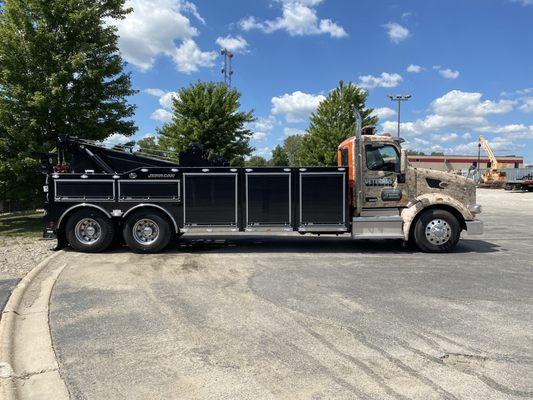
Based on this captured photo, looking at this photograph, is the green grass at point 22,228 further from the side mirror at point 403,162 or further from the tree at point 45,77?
the side mirror at point 403,162

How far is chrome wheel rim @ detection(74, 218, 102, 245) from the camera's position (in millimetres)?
9641

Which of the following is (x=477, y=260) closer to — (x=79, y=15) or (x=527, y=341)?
(x=527, y=341)

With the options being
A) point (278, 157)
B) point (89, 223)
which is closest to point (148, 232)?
point (89, 223)

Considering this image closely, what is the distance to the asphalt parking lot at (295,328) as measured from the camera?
3.61m

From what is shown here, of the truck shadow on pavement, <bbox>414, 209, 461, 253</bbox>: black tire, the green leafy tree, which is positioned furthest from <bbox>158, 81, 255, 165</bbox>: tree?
<bbox>414, 209, 461, 253</bbox>: black tire

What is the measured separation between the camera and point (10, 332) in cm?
469

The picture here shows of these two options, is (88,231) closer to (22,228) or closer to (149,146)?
(22,228)

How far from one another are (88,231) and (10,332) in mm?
5202

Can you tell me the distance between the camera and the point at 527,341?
4480 millimetres

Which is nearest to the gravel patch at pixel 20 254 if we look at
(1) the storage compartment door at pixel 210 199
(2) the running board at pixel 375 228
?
(1) the storage compartment door at pixel 210 199

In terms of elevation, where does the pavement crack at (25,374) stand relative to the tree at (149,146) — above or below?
below

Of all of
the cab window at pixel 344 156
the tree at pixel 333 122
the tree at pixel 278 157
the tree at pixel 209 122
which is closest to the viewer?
the cab window at pixel 344 156

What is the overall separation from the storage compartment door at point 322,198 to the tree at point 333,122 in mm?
20023

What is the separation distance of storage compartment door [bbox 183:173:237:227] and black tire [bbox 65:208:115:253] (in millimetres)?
1752
